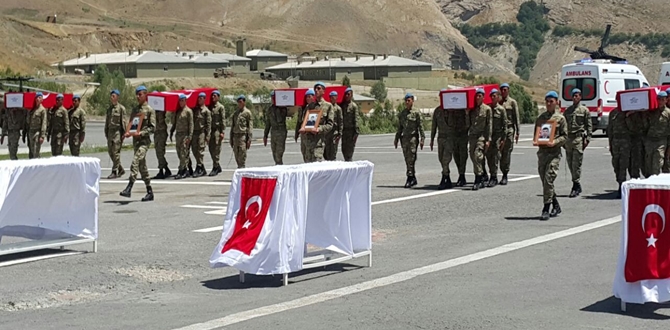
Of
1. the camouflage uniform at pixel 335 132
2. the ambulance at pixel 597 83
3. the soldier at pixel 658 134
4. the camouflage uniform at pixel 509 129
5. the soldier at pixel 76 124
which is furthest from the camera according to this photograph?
the ambulance at pixel 597 83

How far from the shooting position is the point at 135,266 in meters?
12.8

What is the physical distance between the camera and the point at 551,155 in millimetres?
16375

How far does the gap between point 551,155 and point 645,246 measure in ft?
21.7

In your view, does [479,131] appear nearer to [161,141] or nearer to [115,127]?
[161,141]

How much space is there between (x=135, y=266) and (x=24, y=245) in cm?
151

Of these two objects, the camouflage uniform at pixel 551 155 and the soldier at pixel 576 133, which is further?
the soldier at pixel 576 133

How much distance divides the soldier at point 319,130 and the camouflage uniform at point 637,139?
5.30 metres

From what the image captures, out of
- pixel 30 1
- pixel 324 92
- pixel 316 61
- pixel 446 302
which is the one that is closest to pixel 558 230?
pixel 446 302

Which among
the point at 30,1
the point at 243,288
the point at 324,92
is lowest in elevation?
the point at 243,288

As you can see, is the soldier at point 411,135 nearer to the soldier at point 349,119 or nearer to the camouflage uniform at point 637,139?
the soldier at point 349,119

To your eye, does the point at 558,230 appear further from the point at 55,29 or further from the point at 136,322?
the point at 55,29

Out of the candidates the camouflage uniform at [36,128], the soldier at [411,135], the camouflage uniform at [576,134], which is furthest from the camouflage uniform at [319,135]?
the camouflage uniform at [36,128]

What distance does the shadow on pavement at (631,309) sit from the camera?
974cm

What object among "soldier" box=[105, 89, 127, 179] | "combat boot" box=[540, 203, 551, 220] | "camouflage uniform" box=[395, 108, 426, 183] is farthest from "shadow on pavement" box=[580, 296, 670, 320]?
"soldier" box=[105, 89, 127, 179]
